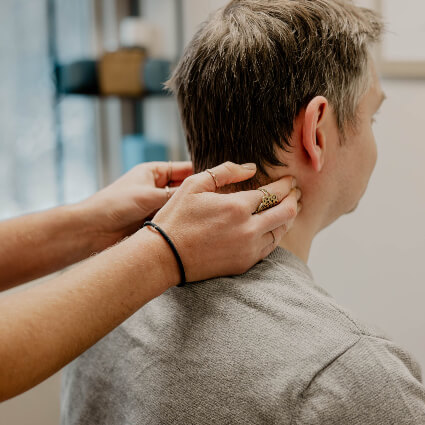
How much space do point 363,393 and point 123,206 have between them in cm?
65

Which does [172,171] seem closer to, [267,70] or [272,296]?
[267,70]

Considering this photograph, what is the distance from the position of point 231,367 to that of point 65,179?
200 centimetres

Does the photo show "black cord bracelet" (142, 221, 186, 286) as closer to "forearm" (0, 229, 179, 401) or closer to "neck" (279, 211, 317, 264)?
"forearm" (0, 229, 179, 401)

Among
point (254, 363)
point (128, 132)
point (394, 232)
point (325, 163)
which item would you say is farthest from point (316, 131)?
point (128, 132)

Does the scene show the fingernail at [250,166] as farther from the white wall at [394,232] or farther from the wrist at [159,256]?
the white wall at [394,232]

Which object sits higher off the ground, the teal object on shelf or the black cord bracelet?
the black cord bracelet

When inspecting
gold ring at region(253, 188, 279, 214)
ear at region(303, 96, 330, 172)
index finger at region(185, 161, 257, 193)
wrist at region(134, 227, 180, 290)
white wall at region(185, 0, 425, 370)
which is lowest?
white wall at region(185, 0, 425, 370)

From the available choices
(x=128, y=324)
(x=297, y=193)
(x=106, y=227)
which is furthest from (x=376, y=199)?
(x=128, y=324)

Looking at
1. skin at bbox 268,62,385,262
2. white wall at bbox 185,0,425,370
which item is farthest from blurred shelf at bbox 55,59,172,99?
skin at bbox 268,62,385,262

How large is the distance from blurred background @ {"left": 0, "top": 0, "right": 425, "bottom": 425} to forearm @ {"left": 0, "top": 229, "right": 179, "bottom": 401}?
1.05 metres

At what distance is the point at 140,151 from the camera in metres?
2.40

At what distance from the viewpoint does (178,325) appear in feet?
2.84

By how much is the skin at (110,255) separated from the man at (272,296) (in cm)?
7

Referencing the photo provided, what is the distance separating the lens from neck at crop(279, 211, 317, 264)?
3.42ft
